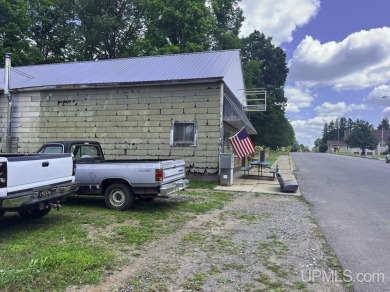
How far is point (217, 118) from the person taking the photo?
13414mm

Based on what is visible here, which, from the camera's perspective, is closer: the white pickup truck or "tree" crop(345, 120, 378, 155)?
the white pickup truck

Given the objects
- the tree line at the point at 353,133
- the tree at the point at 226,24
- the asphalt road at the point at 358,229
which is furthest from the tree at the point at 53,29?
the tree line at the point at 353,133

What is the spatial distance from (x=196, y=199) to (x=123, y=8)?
124 ft

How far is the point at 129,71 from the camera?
16.2 m

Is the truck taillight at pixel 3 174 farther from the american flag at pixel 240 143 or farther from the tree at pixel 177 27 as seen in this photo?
the tree at pixel 177 27

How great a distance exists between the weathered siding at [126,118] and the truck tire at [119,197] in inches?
237

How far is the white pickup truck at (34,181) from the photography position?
5.07 m

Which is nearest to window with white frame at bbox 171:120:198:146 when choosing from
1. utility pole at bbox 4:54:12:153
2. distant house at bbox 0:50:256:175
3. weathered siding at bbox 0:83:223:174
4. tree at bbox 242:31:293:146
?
distant house at bbox 0:50:256:175

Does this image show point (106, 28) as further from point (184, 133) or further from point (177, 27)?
point (184, 133)

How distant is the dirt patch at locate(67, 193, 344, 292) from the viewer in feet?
12.8

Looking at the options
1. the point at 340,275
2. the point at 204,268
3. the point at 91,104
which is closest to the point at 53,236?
the point at 204,268

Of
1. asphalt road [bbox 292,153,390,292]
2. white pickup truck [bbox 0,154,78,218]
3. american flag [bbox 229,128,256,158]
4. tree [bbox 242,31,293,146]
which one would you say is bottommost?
asphalt road [bbox 292,153,390,292]

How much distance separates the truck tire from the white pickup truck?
1.29 m

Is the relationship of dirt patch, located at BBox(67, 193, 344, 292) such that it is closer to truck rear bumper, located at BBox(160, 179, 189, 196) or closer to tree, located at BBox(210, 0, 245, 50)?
truck rear bumper, located at BBox(160, 179, 189, 196)
